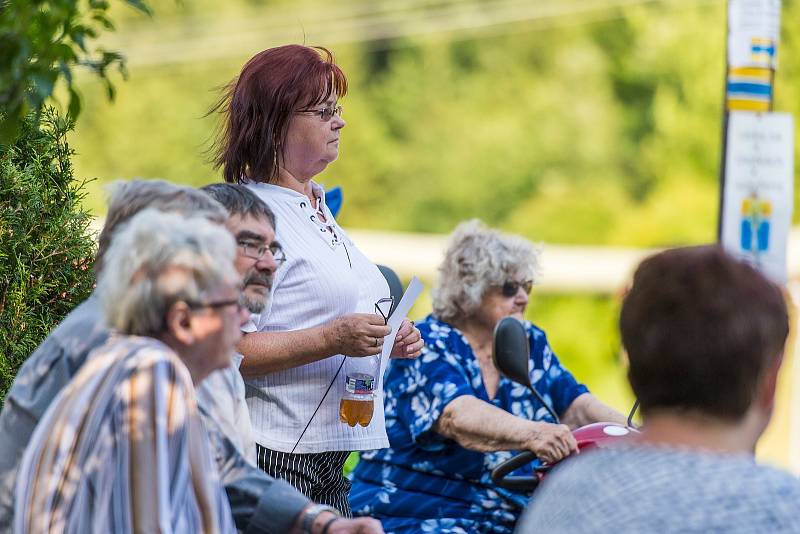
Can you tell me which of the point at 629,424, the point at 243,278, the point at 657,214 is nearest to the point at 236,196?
the point at 243,278

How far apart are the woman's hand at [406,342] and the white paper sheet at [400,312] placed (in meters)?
0.12

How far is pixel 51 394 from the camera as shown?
2.25 meters

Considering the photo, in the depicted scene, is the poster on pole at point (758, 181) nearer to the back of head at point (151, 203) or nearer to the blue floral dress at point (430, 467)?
the blue floral dress at point (430, 467)

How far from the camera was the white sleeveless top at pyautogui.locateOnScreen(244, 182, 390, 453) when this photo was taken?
3219 mm

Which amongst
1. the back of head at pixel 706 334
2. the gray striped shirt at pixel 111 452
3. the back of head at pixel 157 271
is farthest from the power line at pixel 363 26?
the back of head at pixel 706 334

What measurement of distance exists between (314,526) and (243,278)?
0.61 meters

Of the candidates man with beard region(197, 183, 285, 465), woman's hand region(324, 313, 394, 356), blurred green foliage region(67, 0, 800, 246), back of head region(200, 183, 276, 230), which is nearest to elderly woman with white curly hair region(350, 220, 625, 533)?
woman's hand region(324, 313, 394, 356)

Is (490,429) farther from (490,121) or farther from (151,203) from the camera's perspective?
(490,121)

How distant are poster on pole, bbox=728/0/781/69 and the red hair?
10.3 feet

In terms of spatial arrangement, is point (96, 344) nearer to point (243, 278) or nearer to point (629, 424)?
point (243, 278)

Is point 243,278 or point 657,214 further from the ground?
point 243,278

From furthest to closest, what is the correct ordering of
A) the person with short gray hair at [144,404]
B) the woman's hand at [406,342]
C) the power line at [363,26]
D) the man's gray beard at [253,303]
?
1. the power line at [363,26]
2. the woman's hand at [406,342]
3. the man's gray beard at [253,303]
4. the person with short gray hair at [144,404]

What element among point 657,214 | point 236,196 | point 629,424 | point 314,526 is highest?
point 236,196

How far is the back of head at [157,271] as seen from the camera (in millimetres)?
2107
